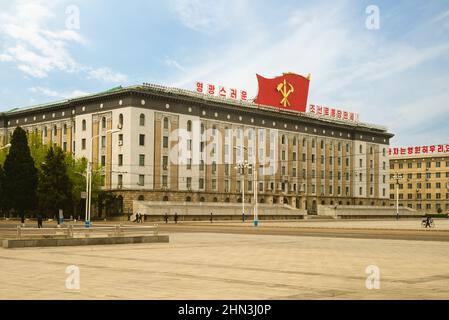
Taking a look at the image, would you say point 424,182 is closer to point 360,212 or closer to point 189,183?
point 360,212

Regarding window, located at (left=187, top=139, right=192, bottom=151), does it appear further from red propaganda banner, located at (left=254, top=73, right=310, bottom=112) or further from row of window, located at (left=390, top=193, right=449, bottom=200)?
row of window, located at (left=390, top=193, right=449, bottom=200)

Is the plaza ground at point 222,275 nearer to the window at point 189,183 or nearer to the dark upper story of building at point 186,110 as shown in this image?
the dark upper story of building at point 186,110

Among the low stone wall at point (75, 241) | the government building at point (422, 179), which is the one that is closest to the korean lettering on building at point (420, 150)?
the government building at point (422, 179)

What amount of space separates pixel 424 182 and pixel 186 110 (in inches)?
3061

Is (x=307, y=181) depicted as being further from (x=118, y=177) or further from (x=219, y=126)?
(x=118, y=177)

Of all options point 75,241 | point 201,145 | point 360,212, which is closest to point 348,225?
point 201,145

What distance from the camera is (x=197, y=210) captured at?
77875 mm

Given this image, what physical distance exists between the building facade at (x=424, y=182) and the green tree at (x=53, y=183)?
8931 centimetres

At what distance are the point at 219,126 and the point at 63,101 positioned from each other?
24171 mm

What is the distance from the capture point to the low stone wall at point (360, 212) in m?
101

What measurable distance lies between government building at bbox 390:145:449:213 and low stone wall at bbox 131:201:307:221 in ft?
194

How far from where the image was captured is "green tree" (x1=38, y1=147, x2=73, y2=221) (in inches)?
2702

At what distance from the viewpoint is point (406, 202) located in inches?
5635
